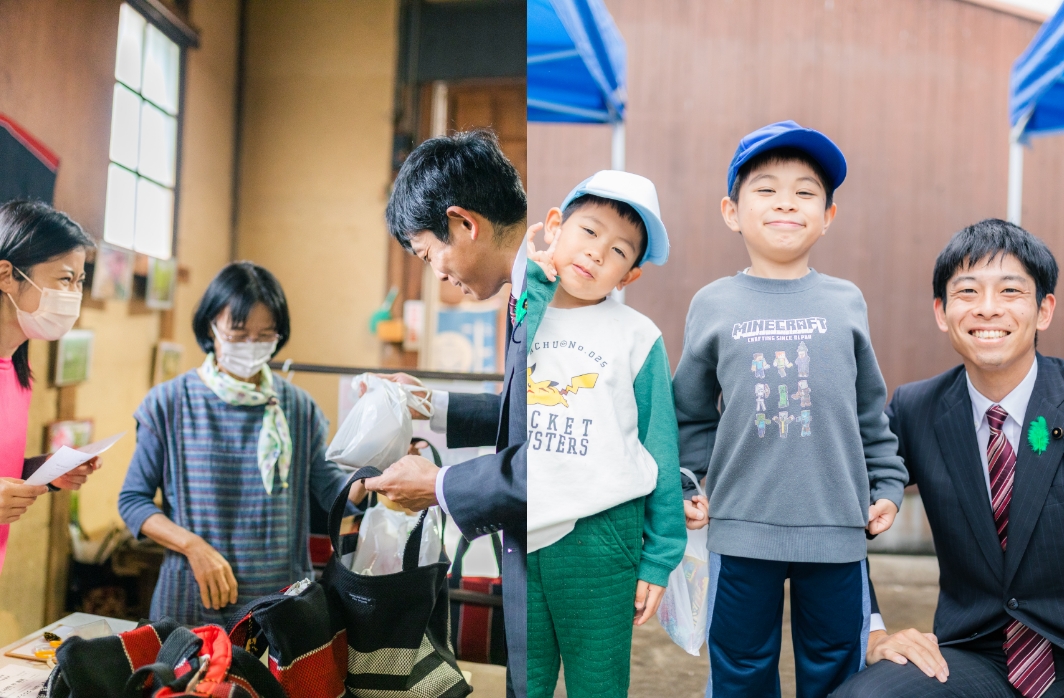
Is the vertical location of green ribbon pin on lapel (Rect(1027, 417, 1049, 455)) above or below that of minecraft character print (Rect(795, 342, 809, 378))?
below

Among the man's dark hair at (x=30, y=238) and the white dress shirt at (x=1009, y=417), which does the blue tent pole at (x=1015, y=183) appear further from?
the man's dark hair at (x=30, y=238)

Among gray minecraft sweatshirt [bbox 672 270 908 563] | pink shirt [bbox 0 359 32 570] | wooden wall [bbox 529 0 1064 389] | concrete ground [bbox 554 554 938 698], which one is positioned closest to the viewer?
gray minecraft sweatshirt [bbox 672 270 908 563]

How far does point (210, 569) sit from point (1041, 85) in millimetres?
2676

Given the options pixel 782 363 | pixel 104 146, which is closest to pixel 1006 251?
pixel 782 363

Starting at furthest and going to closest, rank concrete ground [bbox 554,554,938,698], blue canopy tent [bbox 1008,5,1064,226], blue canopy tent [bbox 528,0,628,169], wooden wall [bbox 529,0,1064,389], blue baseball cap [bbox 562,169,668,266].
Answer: wooden wall [bbox 529,0,1064,389]
concrete ground [bbox 554,554,938,698]
blue canopy tent [bbox 1008,5,1064,226]
blue canopy tent [bbox 528,0,628,169]
blue baseball cap [bbox 562,169,668,266]

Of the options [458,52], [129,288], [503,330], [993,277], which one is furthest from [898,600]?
[129,288]

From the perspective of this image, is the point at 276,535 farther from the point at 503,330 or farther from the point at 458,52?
the point at 458,52

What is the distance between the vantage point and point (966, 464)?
5.07 ft

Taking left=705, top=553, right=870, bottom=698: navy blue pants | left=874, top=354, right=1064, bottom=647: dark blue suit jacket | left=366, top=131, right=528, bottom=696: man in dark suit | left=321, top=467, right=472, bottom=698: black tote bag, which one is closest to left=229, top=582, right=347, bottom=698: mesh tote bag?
left=321, top=467, right=472, bottom=698: black tote bag

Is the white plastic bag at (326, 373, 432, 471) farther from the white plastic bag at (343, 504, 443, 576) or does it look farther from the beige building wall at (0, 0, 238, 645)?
the beige building wall at (0, 0, 238, 645)

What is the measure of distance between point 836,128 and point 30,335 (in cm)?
321

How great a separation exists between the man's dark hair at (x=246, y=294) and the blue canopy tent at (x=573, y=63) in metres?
0.77

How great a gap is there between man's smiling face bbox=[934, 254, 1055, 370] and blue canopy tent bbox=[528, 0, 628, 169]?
3.43ft

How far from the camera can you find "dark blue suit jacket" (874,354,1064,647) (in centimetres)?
145
